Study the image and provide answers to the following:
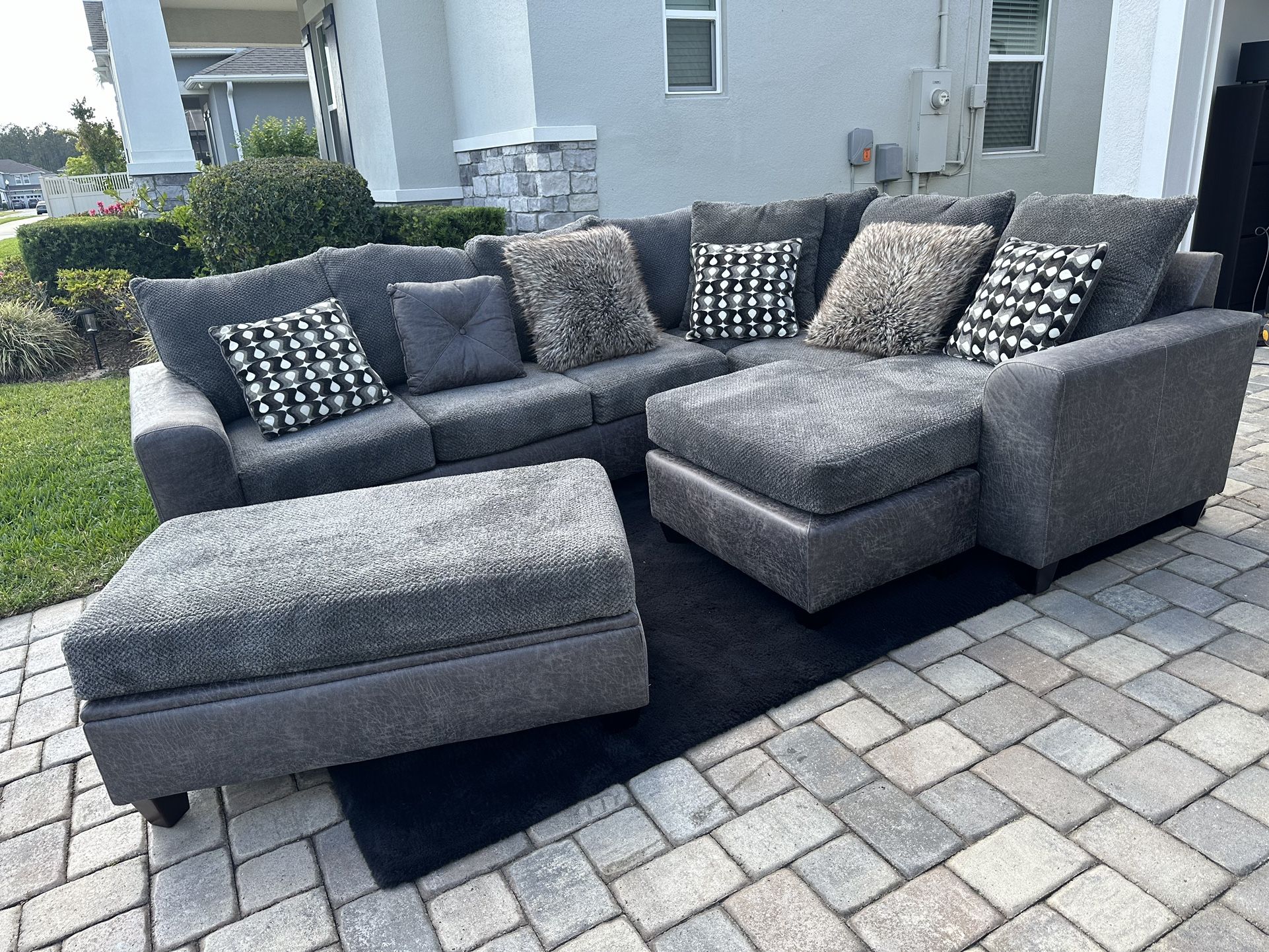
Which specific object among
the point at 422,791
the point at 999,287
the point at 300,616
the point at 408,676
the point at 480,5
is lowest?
the point at 422,791

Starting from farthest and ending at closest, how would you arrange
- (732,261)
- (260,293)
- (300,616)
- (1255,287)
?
1. (1255,287)
2. (732,261)
3. (260,293)
4. (300,616)

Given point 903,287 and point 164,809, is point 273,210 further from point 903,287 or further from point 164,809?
point 164,809

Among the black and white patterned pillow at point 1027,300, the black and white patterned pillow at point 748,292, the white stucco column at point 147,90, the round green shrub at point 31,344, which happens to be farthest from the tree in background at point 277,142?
the black and white patterned pillow at point 1027,300

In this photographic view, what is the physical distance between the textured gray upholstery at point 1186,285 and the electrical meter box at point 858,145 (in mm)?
4684

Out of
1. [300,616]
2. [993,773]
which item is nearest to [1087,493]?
[993,773]

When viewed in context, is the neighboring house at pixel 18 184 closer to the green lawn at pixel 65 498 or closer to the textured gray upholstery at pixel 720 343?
the green lawn at pixel 65 498

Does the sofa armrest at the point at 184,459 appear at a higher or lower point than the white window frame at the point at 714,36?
lower

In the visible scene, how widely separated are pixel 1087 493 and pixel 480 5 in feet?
19.3

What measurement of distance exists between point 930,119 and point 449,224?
14.1 ft

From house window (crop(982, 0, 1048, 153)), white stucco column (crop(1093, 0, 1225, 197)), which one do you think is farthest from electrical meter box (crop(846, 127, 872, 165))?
white stucco column (crop(1093, 0, 1225, 197))

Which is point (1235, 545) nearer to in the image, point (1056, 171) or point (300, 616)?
point (300, 616)

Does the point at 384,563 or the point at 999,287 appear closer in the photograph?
the point at 384,563

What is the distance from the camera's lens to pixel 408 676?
1890mm

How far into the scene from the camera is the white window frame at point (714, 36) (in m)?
6.26
